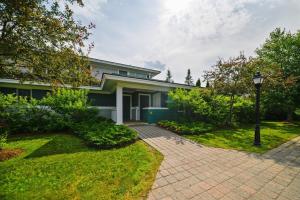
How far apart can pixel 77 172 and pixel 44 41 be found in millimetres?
3993

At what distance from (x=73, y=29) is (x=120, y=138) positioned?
4501 mm

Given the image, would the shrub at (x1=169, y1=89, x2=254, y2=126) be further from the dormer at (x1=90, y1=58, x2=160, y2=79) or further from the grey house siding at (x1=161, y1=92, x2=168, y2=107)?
the dormer at (x1=90, y1=58, x2=160, y2=79)

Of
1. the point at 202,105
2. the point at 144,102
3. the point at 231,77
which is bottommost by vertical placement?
the point at 202,105

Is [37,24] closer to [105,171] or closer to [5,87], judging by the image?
[105,171]

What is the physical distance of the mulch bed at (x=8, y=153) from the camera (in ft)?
16.6

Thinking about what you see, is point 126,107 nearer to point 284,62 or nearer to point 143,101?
point 143,101

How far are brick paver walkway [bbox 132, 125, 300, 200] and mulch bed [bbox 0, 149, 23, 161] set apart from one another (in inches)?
194

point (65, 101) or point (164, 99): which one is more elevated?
point (164, 99)

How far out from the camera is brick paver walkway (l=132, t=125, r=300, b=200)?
333 cm

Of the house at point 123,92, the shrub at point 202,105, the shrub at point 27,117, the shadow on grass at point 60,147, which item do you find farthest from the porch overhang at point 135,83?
the shadow on grass at point 60,147

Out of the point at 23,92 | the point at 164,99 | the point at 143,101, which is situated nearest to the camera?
the point at 23,92

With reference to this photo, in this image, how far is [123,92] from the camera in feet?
47.2

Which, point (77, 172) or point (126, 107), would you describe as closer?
point (77, 172)

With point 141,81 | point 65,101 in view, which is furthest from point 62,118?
point 141,81
